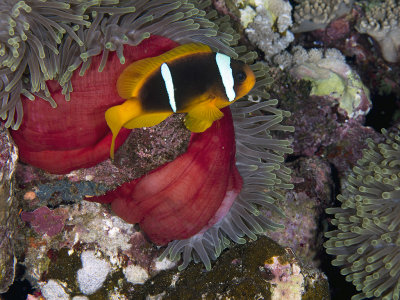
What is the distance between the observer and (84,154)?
1801mm

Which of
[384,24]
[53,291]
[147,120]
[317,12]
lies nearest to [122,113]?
[147,120]

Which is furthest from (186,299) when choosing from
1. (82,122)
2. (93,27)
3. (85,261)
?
(93,27)

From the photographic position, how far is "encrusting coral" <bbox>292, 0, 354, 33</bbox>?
2.78m

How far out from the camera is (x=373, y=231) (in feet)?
6.31

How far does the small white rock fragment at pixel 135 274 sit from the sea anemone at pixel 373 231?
3.58 ft

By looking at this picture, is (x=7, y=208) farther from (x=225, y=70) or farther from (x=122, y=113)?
(x=225, y=70)

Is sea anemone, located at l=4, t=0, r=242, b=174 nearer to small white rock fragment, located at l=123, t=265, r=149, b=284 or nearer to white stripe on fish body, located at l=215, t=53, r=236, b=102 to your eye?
white stripe on fish body, located at l=215, t=53, r=236, b=102

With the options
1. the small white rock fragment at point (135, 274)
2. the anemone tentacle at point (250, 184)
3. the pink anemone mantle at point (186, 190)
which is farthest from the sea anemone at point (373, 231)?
the small white rock fragment at point (135, 274)

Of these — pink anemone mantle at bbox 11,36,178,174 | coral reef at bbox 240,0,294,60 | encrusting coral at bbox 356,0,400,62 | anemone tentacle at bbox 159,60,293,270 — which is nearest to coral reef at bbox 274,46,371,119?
coral reef at bbox 240,0,294,60

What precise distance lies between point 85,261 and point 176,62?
124 cm

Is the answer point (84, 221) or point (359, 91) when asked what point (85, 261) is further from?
point (359, 91)

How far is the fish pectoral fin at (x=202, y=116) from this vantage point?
5.03 ft

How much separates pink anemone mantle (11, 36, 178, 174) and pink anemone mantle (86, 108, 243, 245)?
10.3 inches

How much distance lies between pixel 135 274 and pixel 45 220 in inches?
23.7
